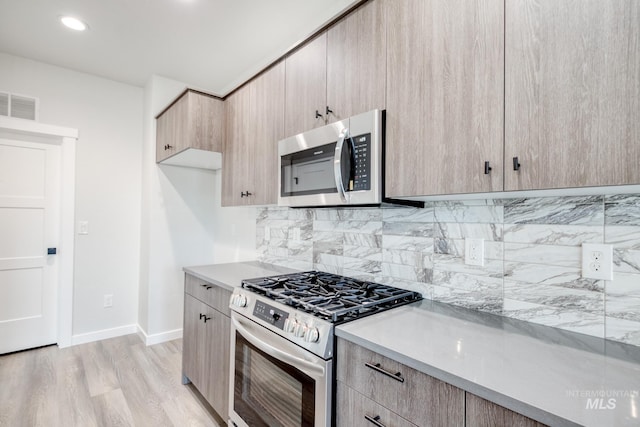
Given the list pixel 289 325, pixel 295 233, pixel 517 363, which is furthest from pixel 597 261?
pixel 295 233

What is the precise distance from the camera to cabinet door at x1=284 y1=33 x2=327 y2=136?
1672 millimetres

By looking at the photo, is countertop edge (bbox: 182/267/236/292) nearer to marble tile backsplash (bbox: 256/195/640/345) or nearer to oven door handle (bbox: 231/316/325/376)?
oven door handle (bbox: 231/316/325/376)

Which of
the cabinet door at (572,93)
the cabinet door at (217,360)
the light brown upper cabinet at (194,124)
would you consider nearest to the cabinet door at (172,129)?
the light brown upper cabinet at (194,124)

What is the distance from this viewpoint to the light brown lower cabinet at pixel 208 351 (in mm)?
1878

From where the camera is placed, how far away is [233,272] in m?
2.23

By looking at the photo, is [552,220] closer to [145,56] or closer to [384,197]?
[384,197]

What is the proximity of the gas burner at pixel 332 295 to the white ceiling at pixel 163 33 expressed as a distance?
1508 millimetres

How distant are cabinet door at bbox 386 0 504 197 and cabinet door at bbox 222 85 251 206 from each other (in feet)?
4.20

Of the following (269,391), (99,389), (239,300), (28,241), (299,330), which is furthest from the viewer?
(28,241)

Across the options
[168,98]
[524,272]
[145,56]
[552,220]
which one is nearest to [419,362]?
[524,272]

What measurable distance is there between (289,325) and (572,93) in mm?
1222

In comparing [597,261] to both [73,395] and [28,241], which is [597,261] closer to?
[73,395]

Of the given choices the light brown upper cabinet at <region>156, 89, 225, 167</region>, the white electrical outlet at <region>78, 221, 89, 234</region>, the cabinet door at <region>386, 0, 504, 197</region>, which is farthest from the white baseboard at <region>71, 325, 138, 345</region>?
the cabinet door at <region>386, 0, 504, 197</region>

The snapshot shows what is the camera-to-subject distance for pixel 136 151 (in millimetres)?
3379
